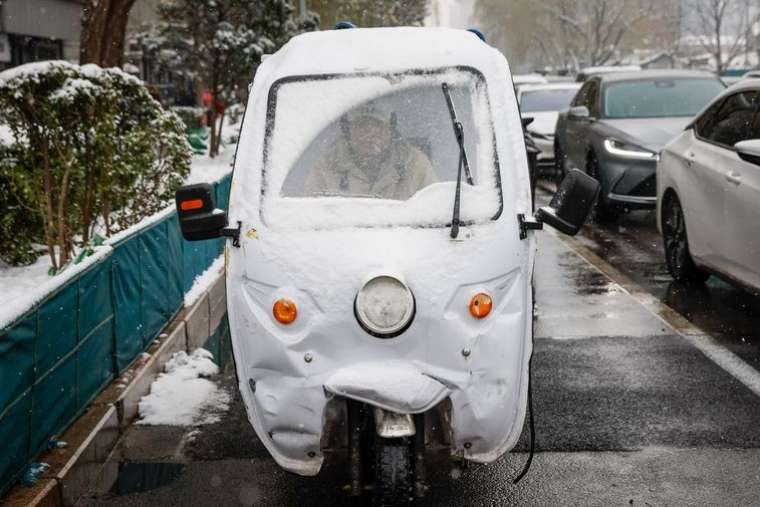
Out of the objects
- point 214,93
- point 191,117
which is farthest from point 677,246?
point 191,117

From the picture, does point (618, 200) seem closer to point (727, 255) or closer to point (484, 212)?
point (727, 255)

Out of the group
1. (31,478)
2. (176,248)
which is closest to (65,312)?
(31,478)

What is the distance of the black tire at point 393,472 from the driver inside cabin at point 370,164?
123 centimetres

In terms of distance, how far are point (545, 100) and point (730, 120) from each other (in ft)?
43.7

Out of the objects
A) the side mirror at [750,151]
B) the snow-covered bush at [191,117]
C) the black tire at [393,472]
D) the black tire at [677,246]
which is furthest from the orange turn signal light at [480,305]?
the snow-covered bush at [191,117]

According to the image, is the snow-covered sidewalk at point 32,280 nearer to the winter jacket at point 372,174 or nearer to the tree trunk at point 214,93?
the winter jacket at point 372,174

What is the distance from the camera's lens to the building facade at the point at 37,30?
939 inches

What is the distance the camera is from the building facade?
23.8 m

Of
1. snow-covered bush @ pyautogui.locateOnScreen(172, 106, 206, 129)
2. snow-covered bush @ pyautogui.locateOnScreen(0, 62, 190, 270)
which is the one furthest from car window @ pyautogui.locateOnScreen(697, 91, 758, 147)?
snow-covered bush @ pyautogui.locateOnScreen(172, 106, 206, 129)

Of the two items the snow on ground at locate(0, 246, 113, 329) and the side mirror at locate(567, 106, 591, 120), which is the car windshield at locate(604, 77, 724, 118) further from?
the snow on ground at locate(0, 246, 113, 329)

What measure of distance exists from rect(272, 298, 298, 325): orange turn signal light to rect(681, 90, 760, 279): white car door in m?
4.05

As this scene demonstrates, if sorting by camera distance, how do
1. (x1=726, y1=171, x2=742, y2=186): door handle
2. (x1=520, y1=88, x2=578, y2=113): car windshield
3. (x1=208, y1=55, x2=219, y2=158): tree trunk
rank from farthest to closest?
(x1=208, y1=55, x2=219, y2=158): tree trunk, (x1=520, y1=88, x2=578, y2=113): car windshield, (x1=726, y1=171, x2=742, y2=186): door handle

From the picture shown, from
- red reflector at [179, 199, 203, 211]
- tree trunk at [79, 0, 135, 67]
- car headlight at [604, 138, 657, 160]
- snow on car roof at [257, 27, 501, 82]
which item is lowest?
car headlight at [604, 138, 657, 160]

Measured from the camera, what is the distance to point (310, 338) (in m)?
4.22
